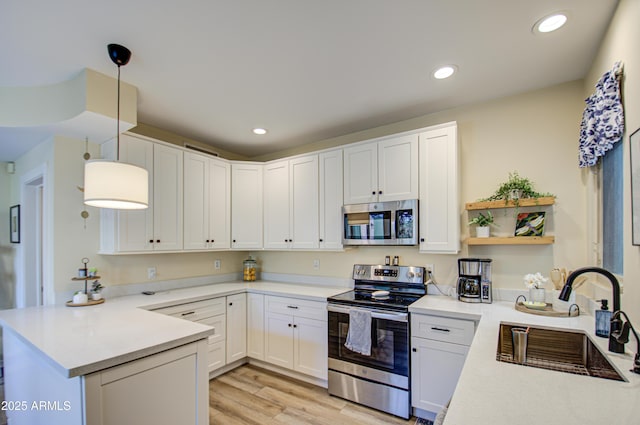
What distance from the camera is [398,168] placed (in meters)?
2.89

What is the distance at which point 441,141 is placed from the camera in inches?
105

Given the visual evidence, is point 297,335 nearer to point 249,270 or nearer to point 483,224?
point 249,270

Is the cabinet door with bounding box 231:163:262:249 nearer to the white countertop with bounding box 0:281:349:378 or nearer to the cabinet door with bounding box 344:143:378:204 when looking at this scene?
the white countertop with bounding box 0:281:349:378

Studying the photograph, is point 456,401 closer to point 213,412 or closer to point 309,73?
point 309,73

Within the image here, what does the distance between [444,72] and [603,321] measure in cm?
182

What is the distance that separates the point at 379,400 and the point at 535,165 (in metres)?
2.35

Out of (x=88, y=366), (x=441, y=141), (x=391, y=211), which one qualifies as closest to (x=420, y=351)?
(x=391, y=211)

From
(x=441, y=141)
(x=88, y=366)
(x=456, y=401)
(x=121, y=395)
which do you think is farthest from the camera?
(x=441, y=141)

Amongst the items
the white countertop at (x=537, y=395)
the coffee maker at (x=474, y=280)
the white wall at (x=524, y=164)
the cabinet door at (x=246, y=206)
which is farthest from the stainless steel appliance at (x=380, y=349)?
the cabinet door at (x=246, y=206)

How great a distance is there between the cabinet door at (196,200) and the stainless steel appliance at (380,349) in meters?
1.63

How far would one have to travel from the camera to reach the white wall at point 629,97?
142 cm

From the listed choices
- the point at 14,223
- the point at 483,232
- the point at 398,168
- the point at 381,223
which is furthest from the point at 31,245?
the point at 483,232

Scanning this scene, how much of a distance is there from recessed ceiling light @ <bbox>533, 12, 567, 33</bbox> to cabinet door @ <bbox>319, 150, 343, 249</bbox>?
6.12 ft

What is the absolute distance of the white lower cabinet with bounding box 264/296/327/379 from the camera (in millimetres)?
2926
